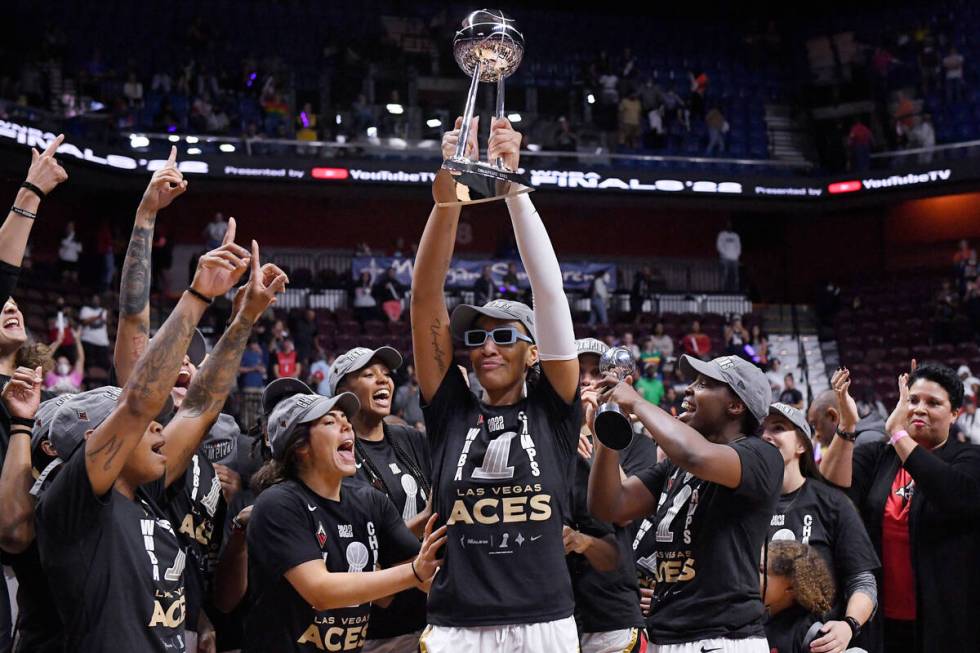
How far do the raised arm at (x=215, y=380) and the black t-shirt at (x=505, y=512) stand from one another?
2.83 feet

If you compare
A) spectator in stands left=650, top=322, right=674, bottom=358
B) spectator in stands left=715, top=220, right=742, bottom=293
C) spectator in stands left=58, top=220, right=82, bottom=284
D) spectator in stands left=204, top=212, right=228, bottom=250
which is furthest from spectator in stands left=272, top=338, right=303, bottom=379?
spectator in stands left=715, top=220, right=742, bottom=293

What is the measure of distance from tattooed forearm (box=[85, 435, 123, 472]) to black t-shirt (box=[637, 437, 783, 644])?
6.27 feet

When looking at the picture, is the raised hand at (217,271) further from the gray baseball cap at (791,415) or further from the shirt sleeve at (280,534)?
the gray baseball cap at (791,415)

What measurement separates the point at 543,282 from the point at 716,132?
65.9 ft

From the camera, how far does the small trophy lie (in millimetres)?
3467

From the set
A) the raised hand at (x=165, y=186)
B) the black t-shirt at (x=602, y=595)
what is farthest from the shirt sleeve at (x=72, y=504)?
the black t-shirt at (x=602, y=595)

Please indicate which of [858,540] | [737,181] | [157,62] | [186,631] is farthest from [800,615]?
[157,62]

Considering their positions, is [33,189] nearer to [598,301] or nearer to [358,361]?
[358,361]

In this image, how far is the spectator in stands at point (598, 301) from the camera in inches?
758

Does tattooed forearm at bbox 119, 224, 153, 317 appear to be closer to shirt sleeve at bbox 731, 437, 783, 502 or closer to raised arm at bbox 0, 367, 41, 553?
raised arm at bbox 0, 367, 41, 553

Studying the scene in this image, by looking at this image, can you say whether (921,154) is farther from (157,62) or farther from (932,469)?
(932,469)

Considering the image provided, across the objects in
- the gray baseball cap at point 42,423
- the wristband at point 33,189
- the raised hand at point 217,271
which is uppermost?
the wristband at point 33,189

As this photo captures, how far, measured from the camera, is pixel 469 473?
3416mm

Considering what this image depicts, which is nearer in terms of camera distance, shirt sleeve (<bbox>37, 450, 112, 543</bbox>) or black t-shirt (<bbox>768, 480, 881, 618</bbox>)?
shirt sleeve (<bbox>37, 450, 112, 543</bbox>)
